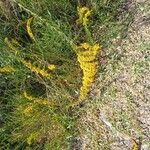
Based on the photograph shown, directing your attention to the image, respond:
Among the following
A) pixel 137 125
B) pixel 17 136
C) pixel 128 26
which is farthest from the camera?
pixel 17 136

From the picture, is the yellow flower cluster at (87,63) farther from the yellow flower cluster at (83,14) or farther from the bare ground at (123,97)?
the yellow flower cluster at (83,14)

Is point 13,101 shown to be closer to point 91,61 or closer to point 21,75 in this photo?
point 21,75

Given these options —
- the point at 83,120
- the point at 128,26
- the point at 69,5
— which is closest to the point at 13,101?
the point at 83,120

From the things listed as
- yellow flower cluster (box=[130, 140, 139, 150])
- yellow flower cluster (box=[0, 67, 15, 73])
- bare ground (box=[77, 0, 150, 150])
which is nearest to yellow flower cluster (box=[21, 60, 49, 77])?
yellow flower cluster (box=[0, 67, 15, 73])

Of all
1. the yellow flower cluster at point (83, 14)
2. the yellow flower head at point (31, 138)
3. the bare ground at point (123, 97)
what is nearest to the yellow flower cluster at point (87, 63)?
the bare ground at point (123, 97)

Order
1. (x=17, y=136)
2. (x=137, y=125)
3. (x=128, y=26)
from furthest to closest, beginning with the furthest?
1. (x=17, y=136)
2. (x=128, y=26)
3. (x=137, y=125)

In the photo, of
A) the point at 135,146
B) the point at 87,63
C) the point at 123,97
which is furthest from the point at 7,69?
the point at 135,146

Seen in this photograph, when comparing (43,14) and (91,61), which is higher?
(43,14)

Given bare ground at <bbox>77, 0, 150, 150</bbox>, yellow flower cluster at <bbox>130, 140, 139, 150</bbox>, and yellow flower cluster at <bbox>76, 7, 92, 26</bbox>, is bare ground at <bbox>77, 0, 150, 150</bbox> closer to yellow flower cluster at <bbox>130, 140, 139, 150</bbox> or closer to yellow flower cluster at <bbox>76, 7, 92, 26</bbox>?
yellow flower cluster at <bbox>130, 140, 139, 150</bbox>
